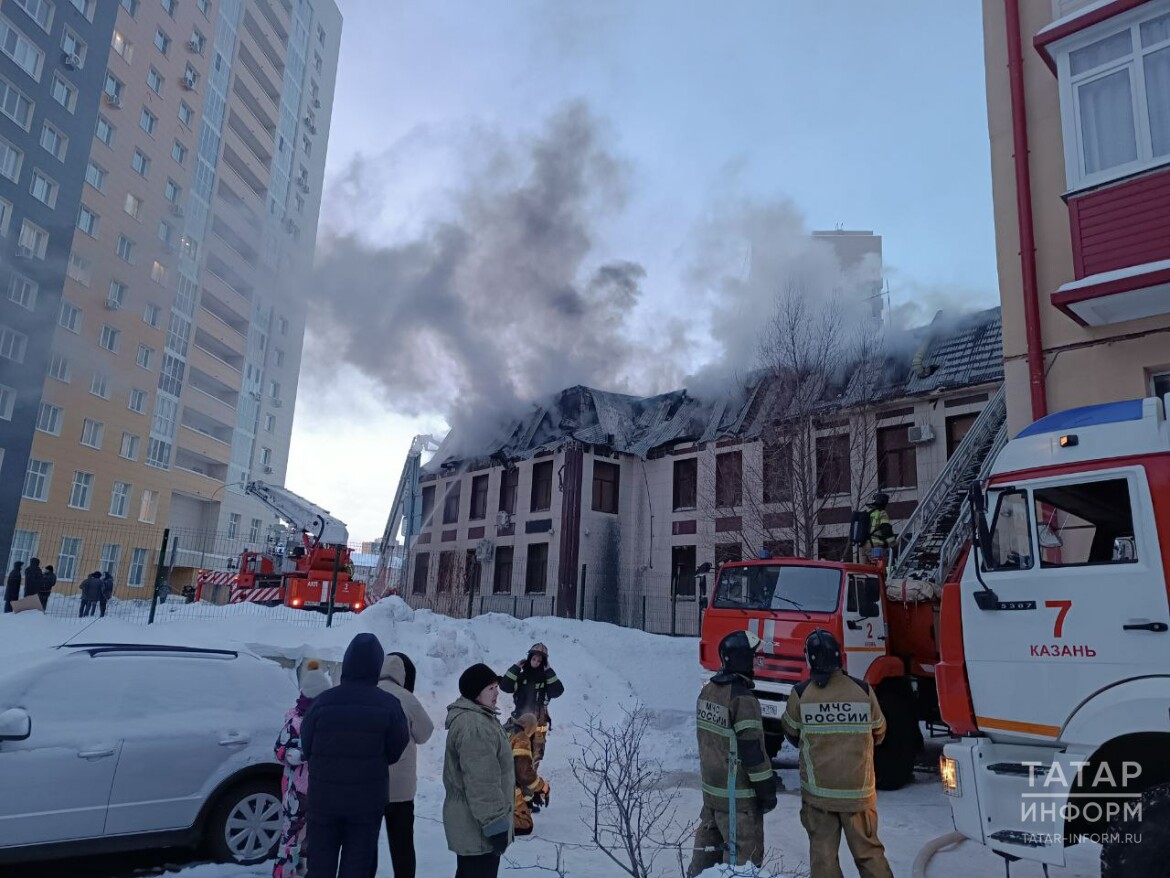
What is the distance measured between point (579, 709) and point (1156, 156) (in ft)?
35.4

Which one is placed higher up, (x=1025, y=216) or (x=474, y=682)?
(x=1025, y=216)

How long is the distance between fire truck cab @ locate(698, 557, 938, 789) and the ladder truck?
11321mm

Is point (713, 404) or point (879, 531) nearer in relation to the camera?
point (879, 531)

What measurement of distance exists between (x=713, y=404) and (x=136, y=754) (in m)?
21.2

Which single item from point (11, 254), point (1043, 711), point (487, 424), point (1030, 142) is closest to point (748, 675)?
point (1043, 711)

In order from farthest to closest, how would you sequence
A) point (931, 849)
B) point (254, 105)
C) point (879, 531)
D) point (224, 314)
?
point (254, 105) → point (224, 314) → point (879, 531) → point (931, 849)

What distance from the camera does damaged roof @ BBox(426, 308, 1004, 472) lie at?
19.1 m

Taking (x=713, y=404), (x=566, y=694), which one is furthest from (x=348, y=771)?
(x=713, y=404)

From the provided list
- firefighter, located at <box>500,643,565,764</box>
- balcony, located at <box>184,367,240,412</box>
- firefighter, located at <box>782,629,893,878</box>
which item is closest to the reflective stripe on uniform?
firefighter, located at <box>782,629,893,878</box>

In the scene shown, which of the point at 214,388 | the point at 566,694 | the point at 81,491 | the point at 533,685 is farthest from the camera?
the point at 214,388

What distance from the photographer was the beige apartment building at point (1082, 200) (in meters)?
8.59

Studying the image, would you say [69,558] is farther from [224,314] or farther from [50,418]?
[224,314]

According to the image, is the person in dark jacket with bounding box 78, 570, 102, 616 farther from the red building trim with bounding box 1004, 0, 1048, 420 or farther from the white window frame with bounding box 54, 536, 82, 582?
the red building trim with bounding box 1004, 0, 1048, 420

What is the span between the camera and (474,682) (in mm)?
4363
